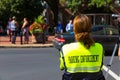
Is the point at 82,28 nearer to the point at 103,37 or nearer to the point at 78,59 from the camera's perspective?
the point at 78,59

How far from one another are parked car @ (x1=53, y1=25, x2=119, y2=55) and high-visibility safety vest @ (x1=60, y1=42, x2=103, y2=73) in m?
14.7

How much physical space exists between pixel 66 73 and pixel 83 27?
0.53 m

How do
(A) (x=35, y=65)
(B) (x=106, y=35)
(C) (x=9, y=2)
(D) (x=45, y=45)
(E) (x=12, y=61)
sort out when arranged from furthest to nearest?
(C) (x=9, y=2)
(D) (x=45, y=45)
(B) (x=106, y=35)
(E) (x=12, y=61)
(A) (x=35, y=65)

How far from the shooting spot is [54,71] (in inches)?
551

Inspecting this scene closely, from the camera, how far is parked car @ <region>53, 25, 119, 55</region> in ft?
64.5

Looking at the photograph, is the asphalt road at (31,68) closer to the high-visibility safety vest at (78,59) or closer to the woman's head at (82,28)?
the high-visibility safety vest at (78,59)

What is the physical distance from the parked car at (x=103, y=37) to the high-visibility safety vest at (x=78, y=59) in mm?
14683

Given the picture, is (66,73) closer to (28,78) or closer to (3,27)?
(28,78)

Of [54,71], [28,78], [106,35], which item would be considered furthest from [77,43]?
[106,35]

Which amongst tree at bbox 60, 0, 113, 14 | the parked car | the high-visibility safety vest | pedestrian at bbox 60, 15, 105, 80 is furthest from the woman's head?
tree at bbox 60, 0, 113, 14

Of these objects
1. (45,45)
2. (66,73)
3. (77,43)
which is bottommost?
(45,45)

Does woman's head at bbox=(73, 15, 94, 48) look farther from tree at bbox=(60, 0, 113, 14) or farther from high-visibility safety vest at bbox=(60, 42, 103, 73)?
tree at bbox=(60, 0, 113, 14)

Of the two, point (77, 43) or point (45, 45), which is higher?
point (77, 43)

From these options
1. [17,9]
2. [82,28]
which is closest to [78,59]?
[82,28]
